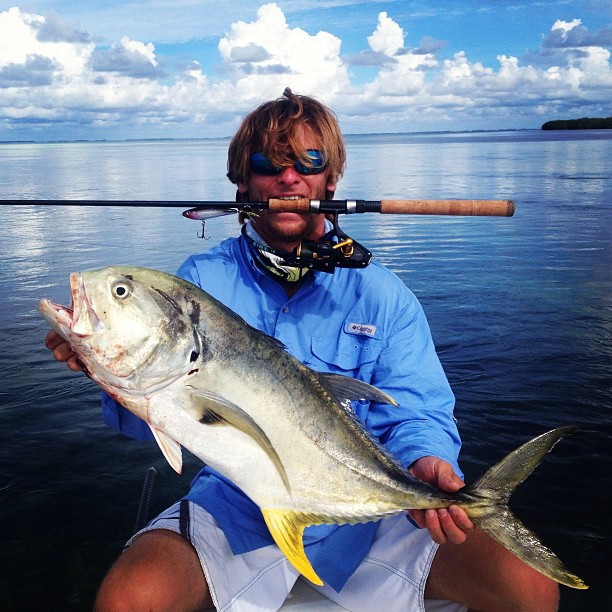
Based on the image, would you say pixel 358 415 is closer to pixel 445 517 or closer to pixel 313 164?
pixel 445 517

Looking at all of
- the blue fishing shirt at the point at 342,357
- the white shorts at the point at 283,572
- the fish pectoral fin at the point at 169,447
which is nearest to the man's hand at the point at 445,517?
the blue fishing shirt at the point at 342,357

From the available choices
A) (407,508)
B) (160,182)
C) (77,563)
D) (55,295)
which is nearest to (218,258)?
(407,508)

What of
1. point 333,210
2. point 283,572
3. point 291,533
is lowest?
point 283,572

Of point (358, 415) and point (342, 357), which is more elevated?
point (342, 357)

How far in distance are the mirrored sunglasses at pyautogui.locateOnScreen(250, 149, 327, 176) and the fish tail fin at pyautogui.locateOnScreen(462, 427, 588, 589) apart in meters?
1.86

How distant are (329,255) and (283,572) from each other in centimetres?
150

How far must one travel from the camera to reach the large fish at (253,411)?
2299mm

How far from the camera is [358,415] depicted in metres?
3.16

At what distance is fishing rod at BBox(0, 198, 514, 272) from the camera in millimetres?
3254

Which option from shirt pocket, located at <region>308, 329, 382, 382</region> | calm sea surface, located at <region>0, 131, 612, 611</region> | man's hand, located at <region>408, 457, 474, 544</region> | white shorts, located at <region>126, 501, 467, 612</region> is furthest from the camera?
calm sea surface, located at <region>0, 131, 612, 611</region>

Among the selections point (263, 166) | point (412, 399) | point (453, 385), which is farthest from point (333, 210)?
point (453, 385)

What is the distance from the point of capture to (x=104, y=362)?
7.47ft

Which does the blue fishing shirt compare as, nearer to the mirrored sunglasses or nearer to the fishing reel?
the fishing reel

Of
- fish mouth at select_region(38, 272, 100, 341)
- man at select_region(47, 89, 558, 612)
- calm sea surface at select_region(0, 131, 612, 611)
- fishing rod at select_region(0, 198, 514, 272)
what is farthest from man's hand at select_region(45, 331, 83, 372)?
calm sea surface at select_region(0, 131, 612, 611)
